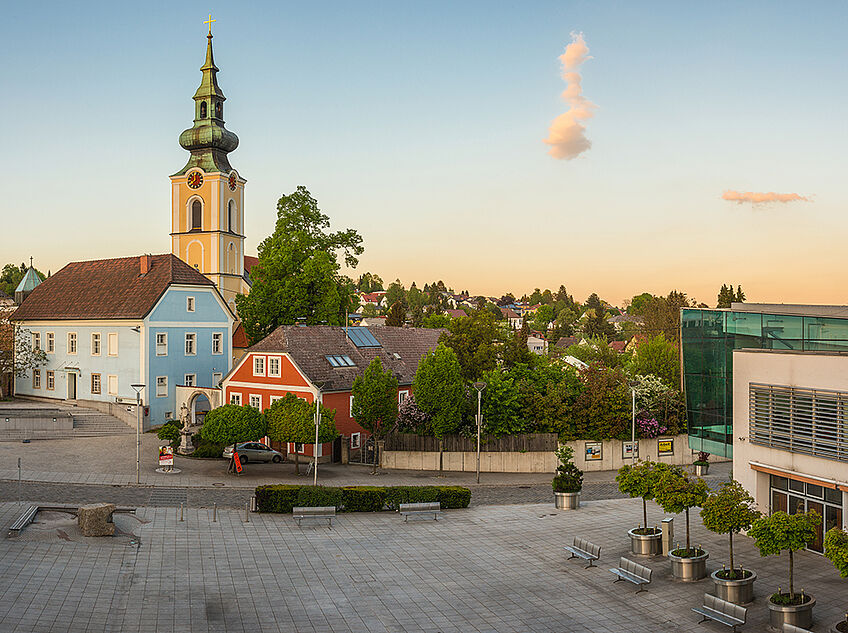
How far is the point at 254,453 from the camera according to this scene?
3947cm

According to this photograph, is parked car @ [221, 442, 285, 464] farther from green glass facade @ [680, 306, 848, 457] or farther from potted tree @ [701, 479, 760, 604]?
potted tree @ [701, 479, 760, 604]

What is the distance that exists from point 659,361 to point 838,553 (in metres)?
40.0

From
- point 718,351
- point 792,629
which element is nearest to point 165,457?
Answer: point 718,351

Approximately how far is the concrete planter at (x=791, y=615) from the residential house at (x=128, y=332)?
40.6 meters

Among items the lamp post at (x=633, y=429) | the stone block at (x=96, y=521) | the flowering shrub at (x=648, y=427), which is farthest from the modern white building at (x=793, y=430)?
the stone block at (x=96, y=521)

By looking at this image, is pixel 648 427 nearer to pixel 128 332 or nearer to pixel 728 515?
pixel 728 515

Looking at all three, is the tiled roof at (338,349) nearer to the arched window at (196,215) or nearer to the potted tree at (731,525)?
the potted tree at (731,525)

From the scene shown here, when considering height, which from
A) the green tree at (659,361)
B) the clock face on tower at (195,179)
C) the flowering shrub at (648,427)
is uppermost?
the clock face on tower at (195,179)

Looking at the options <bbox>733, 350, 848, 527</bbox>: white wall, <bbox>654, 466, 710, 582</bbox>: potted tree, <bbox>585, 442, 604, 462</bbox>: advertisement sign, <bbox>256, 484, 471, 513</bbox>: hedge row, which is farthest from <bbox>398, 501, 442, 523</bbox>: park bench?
<bbox>585, 442, 604, 462</bbox>: advertisement sign

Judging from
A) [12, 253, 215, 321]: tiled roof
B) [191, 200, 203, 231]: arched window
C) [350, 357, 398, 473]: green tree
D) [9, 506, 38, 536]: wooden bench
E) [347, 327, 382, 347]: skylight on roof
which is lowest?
[9, 506, 38, 536]: wooden bench

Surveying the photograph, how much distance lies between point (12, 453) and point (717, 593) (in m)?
34.3

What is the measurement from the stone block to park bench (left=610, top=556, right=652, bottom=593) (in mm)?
14932

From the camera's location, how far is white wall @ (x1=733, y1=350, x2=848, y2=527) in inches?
857

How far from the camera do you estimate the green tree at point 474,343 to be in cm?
5884
